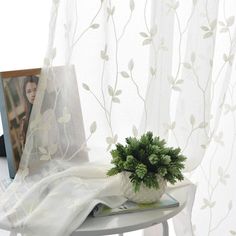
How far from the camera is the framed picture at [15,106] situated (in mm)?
1001

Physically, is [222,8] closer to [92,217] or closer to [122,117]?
[122,117]

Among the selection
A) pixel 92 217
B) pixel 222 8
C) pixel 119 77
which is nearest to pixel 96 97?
pixel 119 77

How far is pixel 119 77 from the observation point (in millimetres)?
1080

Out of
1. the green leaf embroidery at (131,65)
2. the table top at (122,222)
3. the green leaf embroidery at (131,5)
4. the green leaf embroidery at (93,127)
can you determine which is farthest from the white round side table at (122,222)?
the green leaf embroidery at (131,5)

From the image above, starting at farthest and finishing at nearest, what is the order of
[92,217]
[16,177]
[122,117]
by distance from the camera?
1. [122,117]
2. [16,177]
3. [92,217]

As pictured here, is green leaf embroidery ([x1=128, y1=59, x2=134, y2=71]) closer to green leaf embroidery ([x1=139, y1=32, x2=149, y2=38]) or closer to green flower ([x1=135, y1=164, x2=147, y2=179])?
green leaf embroidery ([x1=139, y1=32, x2=149, y2=38])

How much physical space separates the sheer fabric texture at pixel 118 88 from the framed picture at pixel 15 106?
4 cm

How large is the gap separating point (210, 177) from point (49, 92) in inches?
22.9

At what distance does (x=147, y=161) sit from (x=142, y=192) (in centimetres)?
7

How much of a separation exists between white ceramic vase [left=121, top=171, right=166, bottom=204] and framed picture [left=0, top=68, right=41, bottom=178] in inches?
11.5

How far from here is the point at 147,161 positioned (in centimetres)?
88

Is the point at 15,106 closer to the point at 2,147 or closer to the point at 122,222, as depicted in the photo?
the point at 2,147

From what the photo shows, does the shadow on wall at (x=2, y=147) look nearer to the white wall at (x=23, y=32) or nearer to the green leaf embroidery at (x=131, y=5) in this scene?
the white wall at (x=23, y=32)

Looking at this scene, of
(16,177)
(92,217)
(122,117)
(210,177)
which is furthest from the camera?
(210,177)
